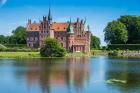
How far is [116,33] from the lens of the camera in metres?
52.1

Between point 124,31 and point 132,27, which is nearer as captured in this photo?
point 124,31

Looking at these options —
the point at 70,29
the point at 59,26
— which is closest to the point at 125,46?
the point at 70,29

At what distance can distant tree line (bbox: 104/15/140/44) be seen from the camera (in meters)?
51.5

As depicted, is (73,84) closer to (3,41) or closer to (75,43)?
(75,43)

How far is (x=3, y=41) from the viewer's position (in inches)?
2618

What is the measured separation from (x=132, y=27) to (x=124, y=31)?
3.43 m

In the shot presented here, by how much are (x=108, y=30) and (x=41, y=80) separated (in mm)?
36100

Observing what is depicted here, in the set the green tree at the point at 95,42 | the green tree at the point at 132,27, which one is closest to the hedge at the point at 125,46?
the green tree at the point at 132,27

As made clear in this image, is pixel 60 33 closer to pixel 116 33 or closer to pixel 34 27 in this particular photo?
pixel 34 27

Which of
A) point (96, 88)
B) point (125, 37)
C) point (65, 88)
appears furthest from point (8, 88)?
point (125, 37)

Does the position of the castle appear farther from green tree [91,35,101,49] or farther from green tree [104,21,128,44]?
green tree [91,35,101,49]

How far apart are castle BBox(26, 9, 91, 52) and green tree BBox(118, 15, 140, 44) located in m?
5.15

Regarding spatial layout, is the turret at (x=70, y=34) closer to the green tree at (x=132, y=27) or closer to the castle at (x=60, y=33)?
the castle at (x=60, y=33)

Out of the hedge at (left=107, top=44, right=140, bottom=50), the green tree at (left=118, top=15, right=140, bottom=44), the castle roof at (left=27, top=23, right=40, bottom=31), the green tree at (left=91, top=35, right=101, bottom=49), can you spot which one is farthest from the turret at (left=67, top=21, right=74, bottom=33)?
the green tree at (left=91, top=35, right=101, bottom=49)
